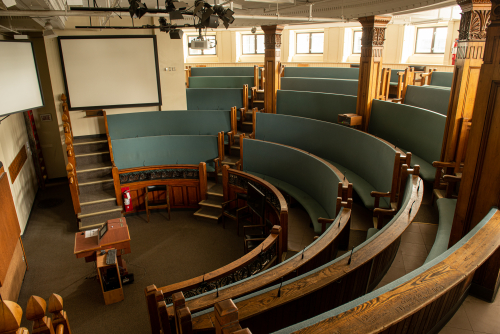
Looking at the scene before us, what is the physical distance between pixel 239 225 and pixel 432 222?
3263 mm

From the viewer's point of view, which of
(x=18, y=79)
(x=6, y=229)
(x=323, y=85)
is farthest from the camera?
(x=323, y=85)

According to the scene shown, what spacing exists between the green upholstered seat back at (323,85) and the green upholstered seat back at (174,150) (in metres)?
3.04

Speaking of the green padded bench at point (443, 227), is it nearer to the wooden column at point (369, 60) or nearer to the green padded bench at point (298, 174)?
the green padded bench at point (298, 174)

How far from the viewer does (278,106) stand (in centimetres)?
816

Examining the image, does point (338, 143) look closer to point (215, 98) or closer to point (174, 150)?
point (174, 150)

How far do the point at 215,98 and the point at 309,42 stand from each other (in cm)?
511

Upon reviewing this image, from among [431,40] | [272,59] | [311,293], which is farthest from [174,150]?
[431,40]

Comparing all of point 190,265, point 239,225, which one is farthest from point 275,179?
point 190,265

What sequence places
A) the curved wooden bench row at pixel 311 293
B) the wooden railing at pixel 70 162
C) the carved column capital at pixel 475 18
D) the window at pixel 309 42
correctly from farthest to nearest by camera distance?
the window at pixel 309 42
the wooden railing at pixel 70 162
the carved column capital at pixel 475 18
the curved wooden bench row at pixel 311 293

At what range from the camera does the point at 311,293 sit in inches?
80.2

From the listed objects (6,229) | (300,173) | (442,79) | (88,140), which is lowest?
(6,229)

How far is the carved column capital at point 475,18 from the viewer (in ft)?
13.2

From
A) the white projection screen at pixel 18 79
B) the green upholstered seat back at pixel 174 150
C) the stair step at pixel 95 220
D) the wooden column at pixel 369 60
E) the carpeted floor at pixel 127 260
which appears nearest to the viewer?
the carpeted floor at pixel 127 260

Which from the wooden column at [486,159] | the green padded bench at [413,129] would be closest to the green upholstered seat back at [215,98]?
the green padded bench at [413,129]
